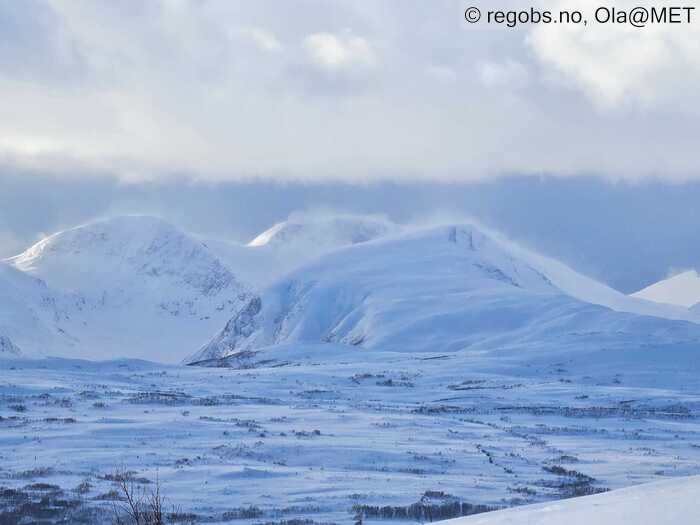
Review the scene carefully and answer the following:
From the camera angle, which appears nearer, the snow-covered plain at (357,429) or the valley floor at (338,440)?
the valley floor at (338,440)

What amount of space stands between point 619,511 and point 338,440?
35.2 metres

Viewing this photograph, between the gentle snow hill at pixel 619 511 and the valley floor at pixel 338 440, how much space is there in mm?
16139

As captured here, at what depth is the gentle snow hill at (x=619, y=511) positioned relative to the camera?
13984 millimetres

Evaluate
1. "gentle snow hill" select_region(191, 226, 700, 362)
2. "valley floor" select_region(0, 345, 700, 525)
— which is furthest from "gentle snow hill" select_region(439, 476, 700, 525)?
"gentle snow hill" select_region(191, 226, 700, 362)

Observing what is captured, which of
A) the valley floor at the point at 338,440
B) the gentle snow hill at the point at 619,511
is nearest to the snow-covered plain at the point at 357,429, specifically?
the valley floor at the point at 338,440

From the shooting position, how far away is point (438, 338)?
483ft

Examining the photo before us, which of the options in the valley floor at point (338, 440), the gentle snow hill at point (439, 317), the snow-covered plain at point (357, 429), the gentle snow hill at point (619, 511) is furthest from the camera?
the gentle snow hill at point (439, 317)

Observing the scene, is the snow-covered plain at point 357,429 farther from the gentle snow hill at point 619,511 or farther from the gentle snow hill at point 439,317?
the gentle snow hill at point 619,511

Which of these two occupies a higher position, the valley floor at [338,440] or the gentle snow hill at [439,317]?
the gentle snow hill at [439,317]

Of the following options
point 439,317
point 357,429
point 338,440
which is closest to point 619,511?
point 338,440

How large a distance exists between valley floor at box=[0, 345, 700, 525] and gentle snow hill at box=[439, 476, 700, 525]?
1614cm

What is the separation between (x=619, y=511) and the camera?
1477 cm

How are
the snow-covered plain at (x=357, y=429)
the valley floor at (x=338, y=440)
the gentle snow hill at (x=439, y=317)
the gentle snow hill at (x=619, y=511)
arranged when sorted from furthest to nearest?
the gentle snow hill at (x=439, y=317) < the snow-covered plain at (x=357, y=429) < the valley floor at (x=338, y=440) < the gentle snow hill at (x=619, y=511)

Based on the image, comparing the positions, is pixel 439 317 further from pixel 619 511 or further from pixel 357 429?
pixel 619 511
